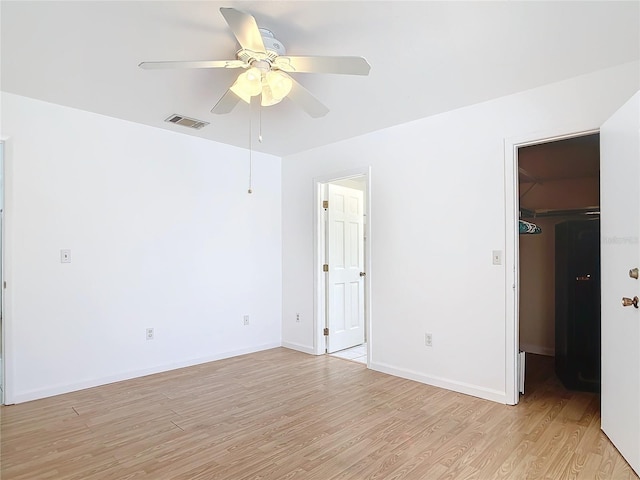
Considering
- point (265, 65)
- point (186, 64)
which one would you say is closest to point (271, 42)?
point (265, 65)

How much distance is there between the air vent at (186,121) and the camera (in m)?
3.42

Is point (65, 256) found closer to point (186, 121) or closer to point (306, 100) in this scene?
point (186, 121)

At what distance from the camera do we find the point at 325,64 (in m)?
1.94

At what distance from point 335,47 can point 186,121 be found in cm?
186

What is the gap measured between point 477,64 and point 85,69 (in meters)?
2.58

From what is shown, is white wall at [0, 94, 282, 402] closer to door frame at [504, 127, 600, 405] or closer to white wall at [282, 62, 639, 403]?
white wall at [282, 62, 639, 403]

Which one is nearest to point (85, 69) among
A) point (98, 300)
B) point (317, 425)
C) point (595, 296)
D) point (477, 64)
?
point (98, 300)

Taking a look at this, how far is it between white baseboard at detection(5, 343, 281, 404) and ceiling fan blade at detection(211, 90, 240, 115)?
2.56 metres

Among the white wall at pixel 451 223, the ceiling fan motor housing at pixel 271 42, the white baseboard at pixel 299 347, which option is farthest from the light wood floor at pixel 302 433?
the ceiling fan motor housing at pixel 271 42

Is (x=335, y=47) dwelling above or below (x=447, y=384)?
above

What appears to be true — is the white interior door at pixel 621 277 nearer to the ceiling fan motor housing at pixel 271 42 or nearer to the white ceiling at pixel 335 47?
the white ceiling at pixel 335 47

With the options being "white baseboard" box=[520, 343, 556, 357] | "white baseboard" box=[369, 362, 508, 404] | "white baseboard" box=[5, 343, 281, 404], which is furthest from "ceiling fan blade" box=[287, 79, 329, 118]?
"white baseboard" box=[520, 343, 556, 357]

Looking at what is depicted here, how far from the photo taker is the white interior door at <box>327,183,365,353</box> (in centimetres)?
453

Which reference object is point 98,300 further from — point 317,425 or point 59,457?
point 317,425
